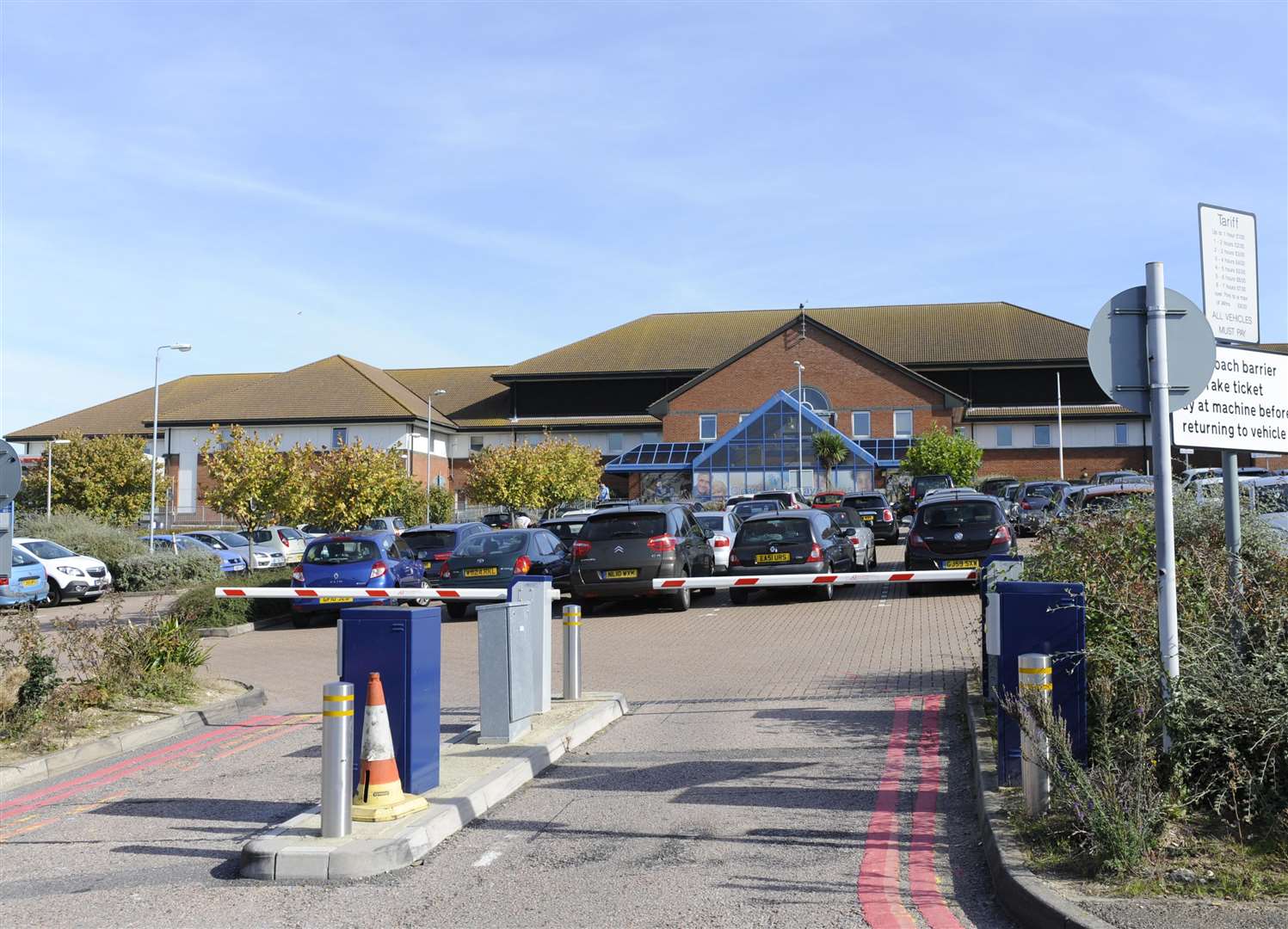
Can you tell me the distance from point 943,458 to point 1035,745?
52396 mm

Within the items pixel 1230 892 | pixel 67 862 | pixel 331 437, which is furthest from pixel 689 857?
pixel 331 437

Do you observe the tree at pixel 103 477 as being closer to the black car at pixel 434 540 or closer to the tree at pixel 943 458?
the black car at pixel 434 540

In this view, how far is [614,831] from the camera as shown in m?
6.89

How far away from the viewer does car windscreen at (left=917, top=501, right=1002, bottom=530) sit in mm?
20109

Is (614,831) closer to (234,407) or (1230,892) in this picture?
(1230,892)

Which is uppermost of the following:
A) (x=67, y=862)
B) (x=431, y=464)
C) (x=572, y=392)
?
(x=572, y=392)

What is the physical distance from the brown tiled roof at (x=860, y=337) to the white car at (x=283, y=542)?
133 feet

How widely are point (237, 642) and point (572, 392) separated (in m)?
61.0

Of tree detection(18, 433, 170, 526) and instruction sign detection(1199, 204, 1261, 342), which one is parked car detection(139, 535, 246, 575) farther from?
instruction sign detection(1199, 204, 1261, 342)

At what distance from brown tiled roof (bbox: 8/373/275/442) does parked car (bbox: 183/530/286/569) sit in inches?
1578

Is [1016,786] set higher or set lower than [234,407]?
lower

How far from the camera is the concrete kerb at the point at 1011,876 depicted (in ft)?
16.2

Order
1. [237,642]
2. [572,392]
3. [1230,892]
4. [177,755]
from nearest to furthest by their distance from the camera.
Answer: [1230,892]
[177,755]
[237,642]
[572,392]

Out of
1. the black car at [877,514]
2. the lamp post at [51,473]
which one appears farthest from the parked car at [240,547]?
the black car at [877,514]
